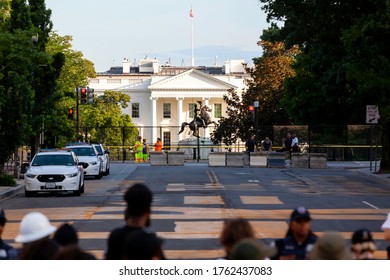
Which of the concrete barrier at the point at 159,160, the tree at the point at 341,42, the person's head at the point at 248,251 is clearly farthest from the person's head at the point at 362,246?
the concrete barrier at the point at 159,160

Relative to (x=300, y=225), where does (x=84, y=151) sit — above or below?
below

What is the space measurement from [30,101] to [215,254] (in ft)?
91.8

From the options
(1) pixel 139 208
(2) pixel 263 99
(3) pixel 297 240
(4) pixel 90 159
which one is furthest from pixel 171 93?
(1) pixel 139 208

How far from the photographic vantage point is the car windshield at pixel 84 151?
153 feet

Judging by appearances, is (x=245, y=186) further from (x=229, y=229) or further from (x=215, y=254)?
(x=229, y=229)

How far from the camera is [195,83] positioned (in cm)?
14825

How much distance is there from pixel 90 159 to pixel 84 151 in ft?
3.67

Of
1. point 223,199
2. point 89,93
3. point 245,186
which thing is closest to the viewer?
point 223,199

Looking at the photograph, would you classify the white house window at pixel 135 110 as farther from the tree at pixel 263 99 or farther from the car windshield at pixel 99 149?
the car windshield at pixel 99 149

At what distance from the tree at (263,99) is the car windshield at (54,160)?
167ft

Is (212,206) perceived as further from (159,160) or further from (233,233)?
(159,160)

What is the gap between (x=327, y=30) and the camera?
165 ft

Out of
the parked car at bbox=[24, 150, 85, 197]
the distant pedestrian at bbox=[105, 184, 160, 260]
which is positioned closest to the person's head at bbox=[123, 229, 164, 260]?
the distant pedestrian at bbox=[105, 184, 160, 260]

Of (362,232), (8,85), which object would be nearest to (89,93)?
(8,85)
